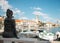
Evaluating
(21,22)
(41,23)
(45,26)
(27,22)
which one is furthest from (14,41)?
(45,26)

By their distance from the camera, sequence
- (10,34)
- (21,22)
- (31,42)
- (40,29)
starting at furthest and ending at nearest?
1. (40,29)
2. (21,22)
3. (10,34)
4. (31,42)

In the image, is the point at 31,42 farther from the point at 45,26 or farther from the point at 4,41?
the point at 45,26

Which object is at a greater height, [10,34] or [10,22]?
[10,22]

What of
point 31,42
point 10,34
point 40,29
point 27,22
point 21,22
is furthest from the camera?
point 40,29

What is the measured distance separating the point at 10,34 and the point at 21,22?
14.8ft

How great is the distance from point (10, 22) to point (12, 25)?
72 millimetres

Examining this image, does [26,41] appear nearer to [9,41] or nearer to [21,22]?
[9,41]

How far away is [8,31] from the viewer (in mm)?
3744

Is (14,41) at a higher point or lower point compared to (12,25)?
lower

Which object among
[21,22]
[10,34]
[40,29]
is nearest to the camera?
[10,34]

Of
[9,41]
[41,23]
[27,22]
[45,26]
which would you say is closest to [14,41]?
[9,41]

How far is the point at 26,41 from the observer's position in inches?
126

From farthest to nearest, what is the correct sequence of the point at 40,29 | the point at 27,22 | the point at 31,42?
the point at 40,29, the point at 27,22, the point at 31,42

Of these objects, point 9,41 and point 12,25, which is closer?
point 9,41
